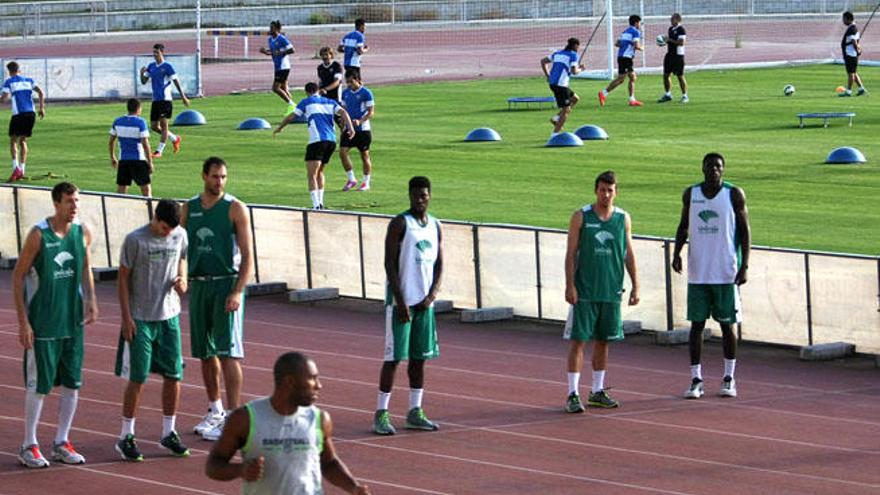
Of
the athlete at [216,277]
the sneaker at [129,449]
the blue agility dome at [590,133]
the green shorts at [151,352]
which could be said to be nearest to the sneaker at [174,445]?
the sneaker at [129,449]

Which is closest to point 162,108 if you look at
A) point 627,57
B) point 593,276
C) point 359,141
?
point 359,141

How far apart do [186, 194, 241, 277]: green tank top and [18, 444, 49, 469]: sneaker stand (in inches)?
70.6

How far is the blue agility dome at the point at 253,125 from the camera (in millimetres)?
39406

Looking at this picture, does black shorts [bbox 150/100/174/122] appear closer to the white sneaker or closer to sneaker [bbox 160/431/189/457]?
the white sneaker

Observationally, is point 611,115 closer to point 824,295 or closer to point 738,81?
point 738,81

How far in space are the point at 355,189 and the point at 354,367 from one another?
39.2ft

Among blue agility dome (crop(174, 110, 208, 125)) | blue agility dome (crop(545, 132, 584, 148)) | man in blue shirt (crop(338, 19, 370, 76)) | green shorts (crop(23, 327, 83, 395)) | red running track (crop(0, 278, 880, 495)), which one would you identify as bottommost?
red running track (crop(0, 278, 880, 495))

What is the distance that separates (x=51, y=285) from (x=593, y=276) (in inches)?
170

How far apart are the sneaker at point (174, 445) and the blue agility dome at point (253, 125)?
24.9 m

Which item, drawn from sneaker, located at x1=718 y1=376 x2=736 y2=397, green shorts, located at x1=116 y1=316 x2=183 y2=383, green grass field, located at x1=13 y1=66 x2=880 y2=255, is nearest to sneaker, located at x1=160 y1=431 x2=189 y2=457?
green shorts, located at x1=116 y1=316 x2=183 y2=383

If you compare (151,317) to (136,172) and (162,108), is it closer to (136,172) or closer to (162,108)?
(136,172)

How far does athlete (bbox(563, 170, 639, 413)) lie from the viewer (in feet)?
52.5

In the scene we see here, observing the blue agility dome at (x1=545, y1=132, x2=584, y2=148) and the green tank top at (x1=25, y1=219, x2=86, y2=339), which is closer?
the green tank top at (x1=25, y1=219, x2=86, y2=339)

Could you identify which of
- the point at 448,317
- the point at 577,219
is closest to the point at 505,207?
the point at 448,317
